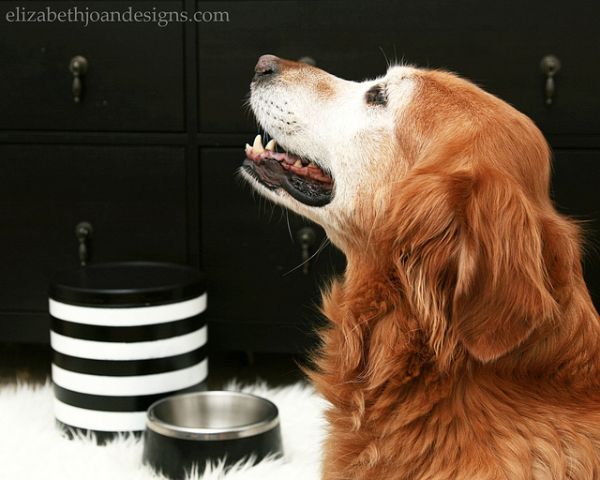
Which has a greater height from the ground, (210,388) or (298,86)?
(298,86)

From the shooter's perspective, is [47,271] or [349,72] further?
[47,271]

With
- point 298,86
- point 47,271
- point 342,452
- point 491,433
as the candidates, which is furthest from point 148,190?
point 491,433

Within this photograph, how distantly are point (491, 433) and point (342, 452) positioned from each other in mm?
209

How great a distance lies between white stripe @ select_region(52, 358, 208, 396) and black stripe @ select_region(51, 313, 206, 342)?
0.25ft

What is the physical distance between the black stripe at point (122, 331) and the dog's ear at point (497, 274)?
0.80m

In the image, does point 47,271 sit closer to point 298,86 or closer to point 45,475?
point 45,475

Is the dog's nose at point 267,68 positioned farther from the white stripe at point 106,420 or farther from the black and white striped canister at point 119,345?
the white stripe at point 106,420

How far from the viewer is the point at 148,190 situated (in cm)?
189

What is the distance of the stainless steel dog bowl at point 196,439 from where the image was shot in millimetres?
1511

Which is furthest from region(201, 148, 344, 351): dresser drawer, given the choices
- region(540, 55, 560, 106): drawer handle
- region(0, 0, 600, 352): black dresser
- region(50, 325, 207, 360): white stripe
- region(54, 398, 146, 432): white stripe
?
region(540, 55, 560, 106): drawer handle

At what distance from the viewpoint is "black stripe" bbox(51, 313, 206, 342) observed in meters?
1.66

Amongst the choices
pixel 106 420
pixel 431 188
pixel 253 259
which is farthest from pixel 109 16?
pixel 431 188

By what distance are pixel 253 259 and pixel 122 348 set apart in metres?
0.38

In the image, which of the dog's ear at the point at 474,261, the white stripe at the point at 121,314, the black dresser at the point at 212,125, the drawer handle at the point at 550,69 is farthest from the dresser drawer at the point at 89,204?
the dog's ear at the point at 474,261
